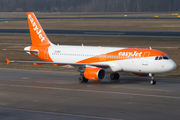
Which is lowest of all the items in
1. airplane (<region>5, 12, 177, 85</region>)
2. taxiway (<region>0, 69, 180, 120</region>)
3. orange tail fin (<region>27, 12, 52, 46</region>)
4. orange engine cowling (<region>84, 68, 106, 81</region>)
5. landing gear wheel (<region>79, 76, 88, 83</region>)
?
taxiway (<region>0, 69, 180, 120</region>)

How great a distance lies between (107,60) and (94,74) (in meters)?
3.35

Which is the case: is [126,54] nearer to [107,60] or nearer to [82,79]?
[107,60]

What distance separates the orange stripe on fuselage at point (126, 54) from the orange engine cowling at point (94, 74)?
2.40 metres

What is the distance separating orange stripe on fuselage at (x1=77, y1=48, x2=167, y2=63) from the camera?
36.7 metres

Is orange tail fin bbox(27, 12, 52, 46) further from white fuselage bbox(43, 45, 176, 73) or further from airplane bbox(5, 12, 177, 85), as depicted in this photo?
white fuselage bbox(43, 45, 176, 73)

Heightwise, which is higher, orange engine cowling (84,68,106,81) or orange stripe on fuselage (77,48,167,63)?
orange stripe on fuselage (77,48,167,63)

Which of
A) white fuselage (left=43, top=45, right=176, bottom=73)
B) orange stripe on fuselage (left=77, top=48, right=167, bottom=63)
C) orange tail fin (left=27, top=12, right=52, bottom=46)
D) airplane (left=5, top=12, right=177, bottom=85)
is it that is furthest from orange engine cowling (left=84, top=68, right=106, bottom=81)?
orange tail fin (left=27, top=12, right=52, bottom=46)

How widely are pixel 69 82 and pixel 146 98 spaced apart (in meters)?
11.8

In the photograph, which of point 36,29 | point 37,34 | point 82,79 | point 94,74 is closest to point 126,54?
point 94,74

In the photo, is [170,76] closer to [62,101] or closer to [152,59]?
[152,59]

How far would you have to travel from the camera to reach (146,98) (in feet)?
97.8

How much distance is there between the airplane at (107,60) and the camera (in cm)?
3616

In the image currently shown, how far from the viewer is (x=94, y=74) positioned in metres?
36.2

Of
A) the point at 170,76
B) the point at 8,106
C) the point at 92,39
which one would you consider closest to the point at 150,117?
the point at 8,106
